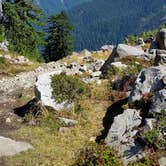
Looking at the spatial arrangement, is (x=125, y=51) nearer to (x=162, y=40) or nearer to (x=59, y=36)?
(x=162, y=40)

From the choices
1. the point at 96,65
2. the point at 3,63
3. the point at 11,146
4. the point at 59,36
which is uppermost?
the point at 11,146

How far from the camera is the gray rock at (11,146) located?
75.2 feet

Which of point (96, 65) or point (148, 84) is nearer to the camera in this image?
point (148, 84)

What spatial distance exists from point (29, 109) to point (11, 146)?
542 cm

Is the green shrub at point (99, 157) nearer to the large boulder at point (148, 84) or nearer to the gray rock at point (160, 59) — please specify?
the large boulder at point (148, 84)

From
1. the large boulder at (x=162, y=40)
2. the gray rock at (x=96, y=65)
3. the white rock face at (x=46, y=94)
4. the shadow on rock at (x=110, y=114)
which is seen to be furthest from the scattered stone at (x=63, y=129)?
the large boulder at (x=162, y=40)

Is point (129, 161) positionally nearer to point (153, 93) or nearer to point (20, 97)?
point (153, 93)

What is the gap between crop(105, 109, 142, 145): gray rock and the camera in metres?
22.6

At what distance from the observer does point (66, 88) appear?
28672 mm

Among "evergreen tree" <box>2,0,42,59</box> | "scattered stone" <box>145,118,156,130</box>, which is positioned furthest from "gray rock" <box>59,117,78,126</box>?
"evergreen tree" <box>2,0,42,59</box>

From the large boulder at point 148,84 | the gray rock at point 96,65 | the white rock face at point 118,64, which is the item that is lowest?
the gray rock at point 96,65

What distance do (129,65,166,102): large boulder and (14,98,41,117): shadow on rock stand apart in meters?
5.26

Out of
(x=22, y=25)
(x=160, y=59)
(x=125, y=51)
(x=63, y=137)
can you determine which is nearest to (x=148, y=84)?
(x=63, y=137)

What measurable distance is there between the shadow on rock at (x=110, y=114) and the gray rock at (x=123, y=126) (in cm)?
121
